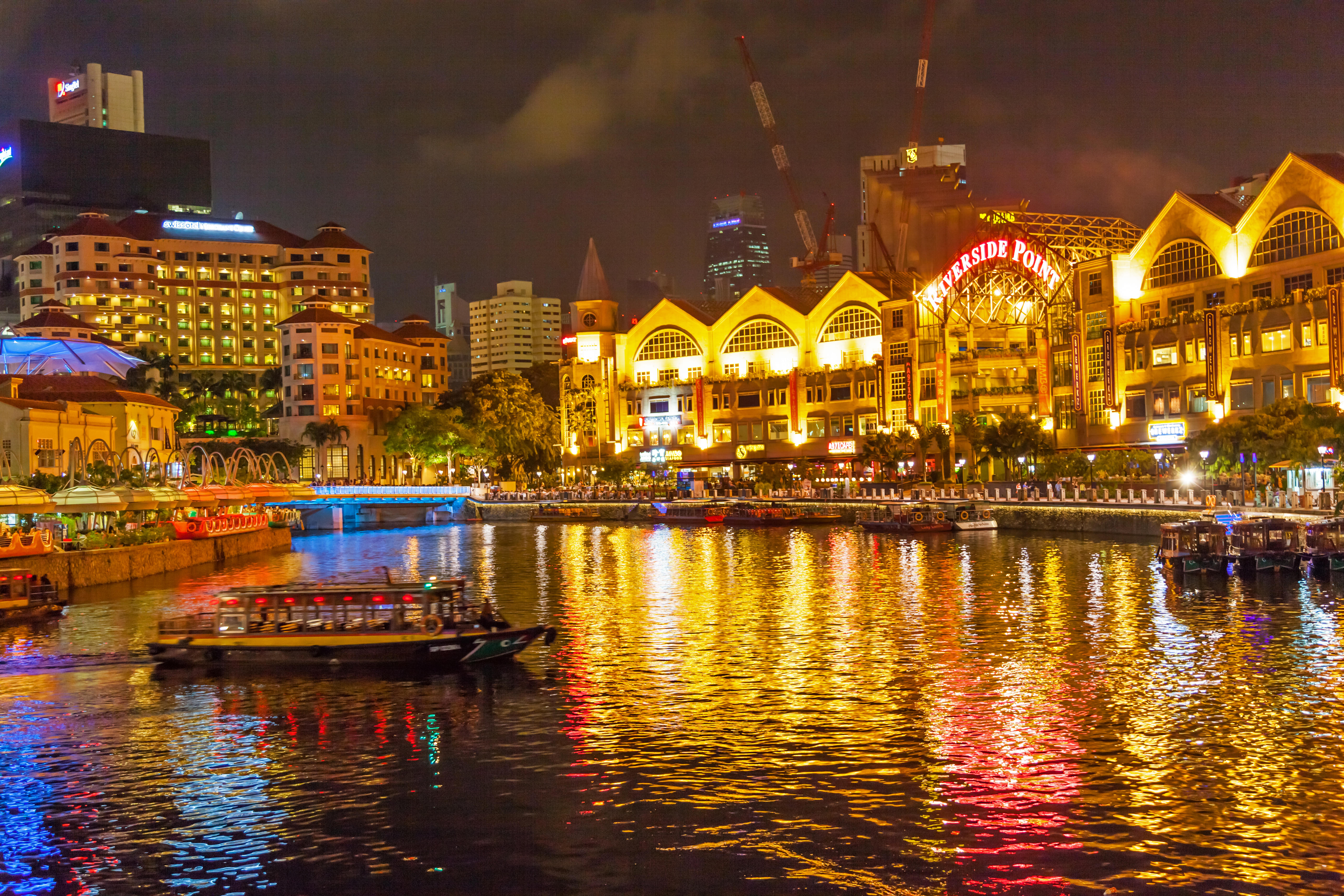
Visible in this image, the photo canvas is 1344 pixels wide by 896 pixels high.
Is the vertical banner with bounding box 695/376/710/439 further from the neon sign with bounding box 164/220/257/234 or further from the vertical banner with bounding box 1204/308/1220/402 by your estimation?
the neon sign with bounding box 164/220/257/234

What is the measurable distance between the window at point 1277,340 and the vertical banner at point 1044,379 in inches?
936

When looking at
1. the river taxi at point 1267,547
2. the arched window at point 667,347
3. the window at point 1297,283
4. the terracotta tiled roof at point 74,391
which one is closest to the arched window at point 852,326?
the arched window at point 667,347

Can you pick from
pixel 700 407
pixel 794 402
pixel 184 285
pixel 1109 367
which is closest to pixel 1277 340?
pixel 1109 367

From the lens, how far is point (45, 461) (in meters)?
94.2

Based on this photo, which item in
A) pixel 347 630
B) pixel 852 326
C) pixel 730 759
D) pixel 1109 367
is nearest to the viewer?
pixel 730 759

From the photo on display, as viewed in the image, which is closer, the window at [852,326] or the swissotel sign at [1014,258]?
the swissotel sign at [1014,258]

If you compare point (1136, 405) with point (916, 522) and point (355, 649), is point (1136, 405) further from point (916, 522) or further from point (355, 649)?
point (355, 649)

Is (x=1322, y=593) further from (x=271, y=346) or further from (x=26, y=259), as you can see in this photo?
(x=26, y=259)

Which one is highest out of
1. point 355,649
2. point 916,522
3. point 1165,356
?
point 1165,356

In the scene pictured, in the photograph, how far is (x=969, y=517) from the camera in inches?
3674

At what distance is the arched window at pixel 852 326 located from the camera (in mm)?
137375

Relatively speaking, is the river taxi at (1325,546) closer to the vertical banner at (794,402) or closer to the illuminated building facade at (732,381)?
the illuminated building facade at (732,381)

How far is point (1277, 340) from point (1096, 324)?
68.9 ft

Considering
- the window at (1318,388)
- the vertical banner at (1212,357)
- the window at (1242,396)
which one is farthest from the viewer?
the vertical banner at (1212,357)
